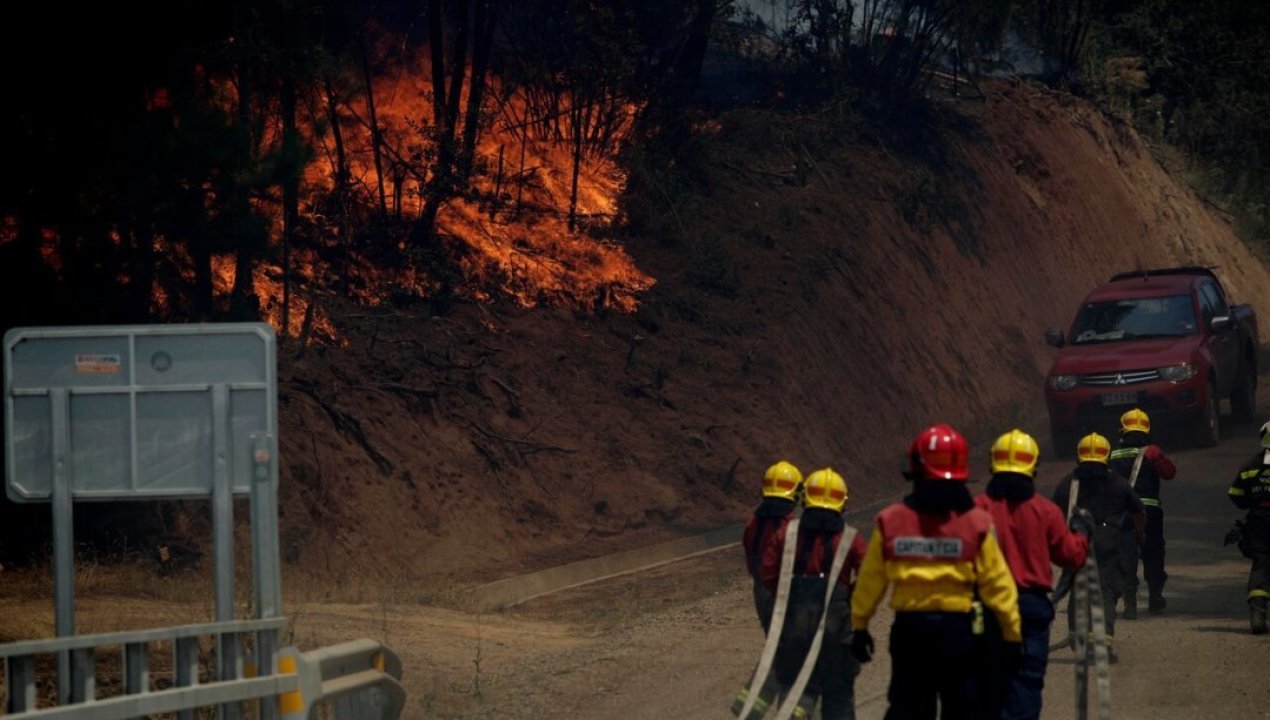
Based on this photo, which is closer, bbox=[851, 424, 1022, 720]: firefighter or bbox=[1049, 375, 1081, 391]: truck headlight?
bbox=[851, 424, 1022, 720]: firefighter

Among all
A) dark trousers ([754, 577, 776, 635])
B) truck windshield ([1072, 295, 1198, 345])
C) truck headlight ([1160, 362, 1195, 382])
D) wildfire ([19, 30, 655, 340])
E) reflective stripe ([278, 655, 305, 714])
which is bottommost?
reflective stripe ([278, 655, 305, 714])

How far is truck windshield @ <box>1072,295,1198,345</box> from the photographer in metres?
23.0

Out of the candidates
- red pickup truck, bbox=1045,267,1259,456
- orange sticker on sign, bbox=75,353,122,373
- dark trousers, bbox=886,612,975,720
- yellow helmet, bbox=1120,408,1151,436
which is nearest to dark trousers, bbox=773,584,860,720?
dark trousers, bbox=886,612,975,720

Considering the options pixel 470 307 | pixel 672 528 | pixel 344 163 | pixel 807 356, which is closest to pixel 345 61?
pixel 344 163

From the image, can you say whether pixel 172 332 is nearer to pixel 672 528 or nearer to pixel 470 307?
pixel 672 528

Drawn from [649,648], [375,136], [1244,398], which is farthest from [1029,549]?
[1244,398]

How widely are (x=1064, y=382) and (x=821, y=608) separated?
14763mm

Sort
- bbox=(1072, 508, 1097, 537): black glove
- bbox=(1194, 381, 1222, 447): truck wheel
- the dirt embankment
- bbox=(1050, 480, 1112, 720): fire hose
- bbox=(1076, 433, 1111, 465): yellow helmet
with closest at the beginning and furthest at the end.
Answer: bbox=(1050, 480, 1112, 720): fire hose
bbox=(1072, 508, 1097, 537): black glove
bbox=(1076, 433, 1111, 465): yellow helmet
the dirt embankment
bbox=(1194, 381, 1222, 447): truck wheel

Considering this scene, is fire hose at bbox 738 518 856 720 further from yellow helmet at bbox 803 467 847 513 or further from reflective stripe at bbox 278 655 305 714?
reflective stripe at bbox 278 655 305 714

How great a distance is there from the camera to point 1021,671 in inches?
299

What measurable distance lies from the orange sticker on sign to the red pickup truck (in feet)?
54.5

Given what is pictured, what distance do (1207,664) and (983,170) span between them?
27333mm

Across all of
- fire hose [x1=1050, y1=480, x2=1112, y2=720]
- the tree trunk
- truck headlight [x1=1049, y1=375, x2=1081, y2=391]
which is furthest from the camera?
the tree trunk

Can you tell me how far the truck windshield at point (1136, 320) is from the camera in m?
23.0
